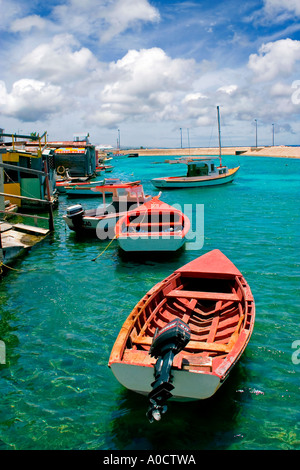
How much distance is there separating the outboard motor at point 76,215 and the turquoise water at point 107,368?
9.86ft

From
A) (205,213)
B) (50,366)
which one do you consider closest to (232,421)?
(50,366)

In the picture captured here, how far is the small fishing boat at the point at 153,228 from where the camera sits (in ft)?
45.5

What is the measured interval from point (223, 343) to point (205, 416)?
1.52 m

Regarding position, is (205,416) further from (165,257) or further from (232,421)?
(165,257)

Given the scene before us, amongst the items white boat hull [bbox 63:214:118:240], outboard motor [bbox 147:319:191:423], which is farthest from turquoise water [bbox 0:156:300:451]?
white boat hull [bbox 63:214:118:240]

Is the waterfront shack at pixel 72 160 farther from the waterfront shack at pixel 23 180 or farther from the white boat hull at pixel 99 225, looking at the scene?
the white boat hull at pixel 99 225

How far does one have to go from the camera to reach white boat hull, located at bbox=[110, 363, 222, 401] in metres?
5.43

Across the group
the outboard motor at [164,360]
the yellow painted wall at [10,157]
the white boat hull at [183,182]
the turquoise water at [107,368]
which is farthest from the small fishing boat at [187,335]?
the white boat hull at [183,182]

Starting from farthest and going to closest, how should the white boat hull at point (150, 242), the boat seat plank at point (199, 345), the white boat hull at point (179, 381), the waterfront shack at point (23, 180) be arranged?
the waterfront shack at point (23, 180), the white boat hull at point (150, 242), the boat seat plank at point (199, 345), the white boat hull at point (179, 381)

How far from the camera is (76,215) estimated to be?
18047mm

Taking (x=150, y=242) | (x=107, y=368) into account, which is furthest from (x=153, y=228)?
(x=107, y=368)

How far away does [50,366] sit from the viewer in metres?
7.67

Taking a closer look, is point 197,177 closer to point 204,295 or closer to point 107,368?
point 204,295

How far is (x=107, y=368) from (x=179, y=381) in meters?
2.54
